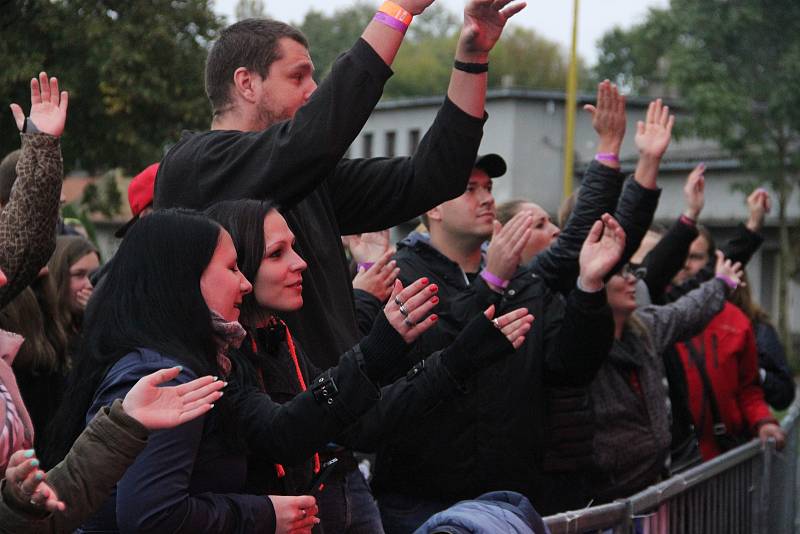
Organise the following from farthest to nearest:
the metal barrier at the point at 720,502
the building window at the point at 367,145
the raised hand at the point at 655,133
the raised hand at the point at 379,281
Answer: the building window at the point at 367,145
the raised hand at the point at 655,133
the raised hand at the point at 379,281
the metal barrier at the point at 720,502

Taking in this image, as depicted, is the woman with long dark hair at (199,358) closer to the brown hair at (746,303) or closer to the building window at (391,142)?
the brown hair at (746,303)

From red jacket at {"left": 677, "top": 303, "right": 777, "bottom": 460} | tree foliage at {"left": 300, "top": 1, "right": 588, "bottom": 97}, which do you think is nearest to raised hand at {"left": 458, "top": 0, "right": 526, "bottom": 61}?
red jacket at {"left": 677, "top": 303, "right": 777, "bottom": 460}

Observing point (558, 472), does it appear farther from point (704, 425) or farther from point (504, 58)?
point (504, 58)

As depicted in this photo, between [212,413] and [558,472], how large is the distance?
2383 mm

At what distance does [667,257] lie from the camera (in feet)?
22.5

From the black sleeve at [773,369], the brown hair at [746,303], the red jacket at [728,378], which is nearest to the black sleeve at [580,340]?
the red jacket at [728,378]

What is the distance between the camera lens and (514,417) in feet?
16.4

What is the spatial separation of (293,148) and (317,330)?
0.58 m

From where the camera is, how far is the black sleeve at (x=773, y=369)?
8.42 metres

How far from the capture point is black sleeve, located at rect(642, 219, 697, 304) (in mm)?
6773

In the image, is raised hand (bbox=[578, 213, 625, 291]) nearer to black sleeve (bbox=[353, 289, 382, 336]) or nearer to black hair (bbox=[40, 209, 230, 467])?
black sleeve (bbox=[353, 289, 382, 336])

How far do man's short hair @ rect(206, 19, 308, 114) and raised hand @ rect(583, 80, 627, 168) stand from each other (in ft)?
5.99

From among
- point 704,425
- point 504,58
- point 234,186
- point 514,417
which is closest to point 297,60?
point 234,186

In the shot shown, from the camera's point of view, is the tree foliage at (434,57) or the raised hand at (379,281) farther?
the tree foliage at (434,57)
